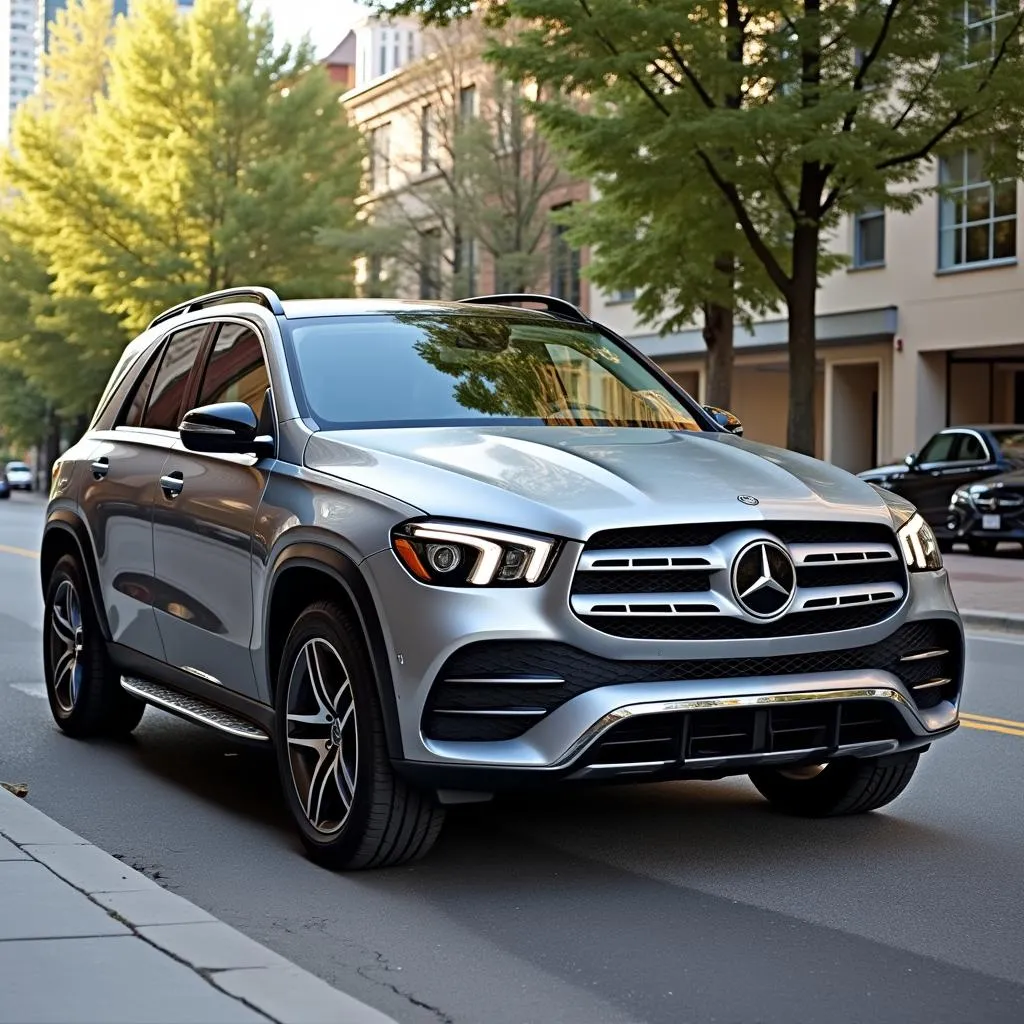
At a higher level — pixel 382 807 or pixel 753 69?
pixel 753 69

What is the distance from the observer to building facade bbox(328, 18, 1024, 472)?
32781 mm

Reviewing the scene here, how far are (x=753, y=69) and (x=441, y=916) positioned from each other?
Answer: 17.9m

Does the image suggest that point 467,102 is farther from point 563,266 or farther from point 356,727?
point 356,727

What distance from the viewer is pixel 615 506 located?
5.53m

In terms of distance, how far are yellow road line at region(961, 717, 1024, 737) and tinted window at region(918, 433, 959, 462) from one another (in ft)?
58.2

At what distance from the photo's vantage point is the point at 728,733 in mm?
5562

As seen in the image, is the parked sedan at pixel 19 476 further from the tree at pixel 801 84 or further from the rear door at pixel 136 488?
the rear door at pixel 136 488

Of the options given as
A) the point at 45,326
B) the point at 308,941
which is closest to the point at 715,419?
the point at 308,941

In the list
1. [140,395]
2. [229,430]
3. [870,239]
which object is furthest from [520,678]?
[870,239]

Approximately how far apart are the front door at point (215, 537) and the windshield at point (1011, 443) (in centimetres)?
2009

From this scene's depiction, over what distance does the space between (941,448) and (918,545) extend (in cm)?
2126

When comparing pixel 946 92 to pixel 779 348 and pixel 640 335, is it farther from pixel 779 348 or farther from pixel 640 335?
pixel 640 335

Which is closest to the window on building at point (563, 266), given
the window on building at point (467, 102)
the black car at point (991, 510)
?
the window on building at point (467, 102)

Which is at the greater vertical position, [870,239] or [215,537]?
[870,239]
